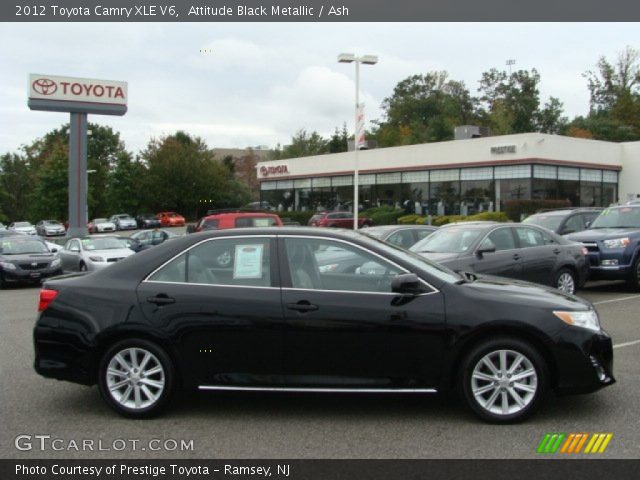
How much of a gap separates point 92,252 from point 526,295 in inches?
676

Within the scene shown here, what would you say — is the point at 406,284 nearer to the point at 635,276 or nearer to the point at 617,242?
the point at 617,242

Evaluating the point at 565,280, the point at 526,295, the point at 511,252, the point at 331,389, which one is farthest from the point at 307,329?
the point at 565,280

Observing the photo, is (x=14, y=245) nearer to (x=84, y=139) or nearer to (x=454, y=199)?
(x=84, y=139)

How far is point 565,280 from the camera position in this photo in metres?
12.1

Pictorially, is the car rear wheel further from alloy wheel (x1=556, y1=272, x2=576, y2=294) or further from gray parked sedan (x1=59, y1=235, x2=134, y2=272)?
gray parked sedan (x1=59, y1=235, x2=134, y2=272)

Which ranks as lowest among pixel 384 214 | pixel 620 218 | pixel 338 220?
pixel 620 218

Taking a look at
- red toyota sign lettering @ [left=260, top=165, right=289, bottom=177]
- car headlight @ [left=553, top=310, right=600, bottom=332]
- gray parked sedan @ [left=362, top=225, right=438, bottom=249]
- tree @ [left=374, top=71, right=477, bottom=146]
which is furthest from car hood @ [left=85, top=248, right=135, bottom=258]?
tree @ [left=374, top=71, right=477, bottom=146]

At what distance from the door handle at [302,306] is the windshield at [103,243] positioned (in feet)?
54.9

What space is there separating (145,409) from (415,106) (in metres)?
88.6

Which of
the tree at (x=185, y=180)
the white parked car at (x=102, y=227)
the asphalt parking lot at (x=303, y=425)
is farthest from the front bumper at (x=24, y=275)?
the tree at (x=185, y=180)

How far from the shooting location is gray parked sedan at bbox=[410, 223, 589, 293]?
1076 centimetres

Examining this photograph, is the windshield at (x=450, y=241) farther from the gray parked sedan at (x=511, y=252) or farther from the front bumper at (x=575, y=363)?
the front bumper at (x=575, y=363)

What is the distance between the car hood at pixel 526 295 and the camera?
537cm

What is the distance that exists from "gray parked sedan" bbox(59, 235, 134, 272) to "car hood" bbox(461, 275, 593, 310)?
15.5 metres
